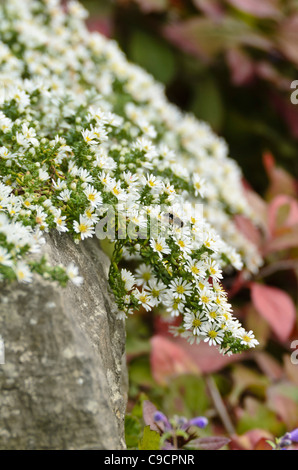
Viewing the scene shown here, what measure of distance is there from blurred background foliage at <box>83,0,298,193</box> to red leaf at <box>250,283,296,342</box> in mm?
1368

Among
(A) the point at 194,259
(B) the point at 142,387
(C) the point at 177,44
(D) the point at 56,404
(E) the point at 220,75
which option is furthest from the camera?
(E) the point at 220,75

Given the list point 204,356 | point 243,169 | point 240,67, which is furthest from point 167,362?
point 240,67

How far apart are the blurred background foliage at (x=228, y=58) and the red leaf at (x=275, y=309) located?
4.49 ft

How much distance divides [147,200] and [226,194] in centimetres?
88

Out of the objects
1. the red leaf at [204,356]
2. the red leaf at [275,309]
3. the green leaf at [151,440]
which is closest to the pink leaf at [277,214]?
the red leaf at [275,309]

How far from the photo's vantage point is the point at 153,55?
3102 mm

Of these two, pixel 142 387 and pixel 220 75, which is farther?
pixel 220 75

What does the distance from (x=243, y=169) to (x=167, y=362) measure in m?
1.79

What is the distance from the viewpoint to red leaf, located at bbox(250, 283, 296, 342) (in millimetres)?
2002

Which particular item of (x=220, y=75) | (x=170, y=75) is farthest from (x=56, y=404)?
(x=220, y=75)

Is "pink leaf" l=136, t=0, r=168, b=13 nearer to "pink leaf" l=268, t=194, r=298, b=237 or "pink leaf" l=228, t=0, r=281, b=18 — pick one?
"pink leaf" l=228, t=0, r=281, b=18

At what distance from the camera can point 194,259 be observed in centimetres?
129

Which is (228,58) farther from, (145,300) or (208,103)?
(145,300)

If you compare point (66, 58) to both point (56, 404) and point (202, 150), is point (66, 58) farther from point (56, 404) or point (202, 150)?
point (56, 404)
